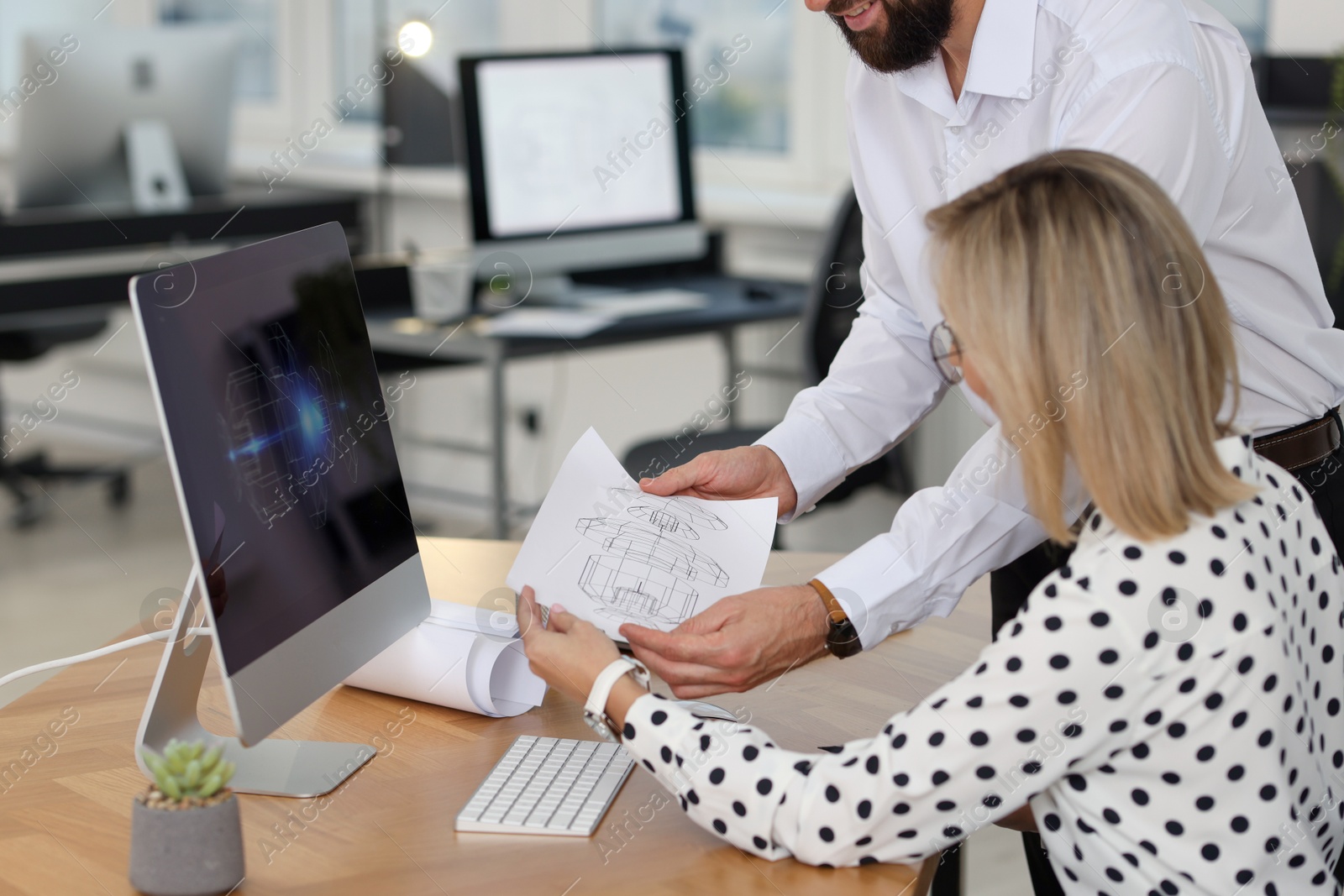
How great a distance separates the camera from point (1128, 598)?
0.94 meters

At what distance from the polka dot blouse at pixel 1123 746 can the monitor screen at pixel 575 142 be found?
94.6 inches

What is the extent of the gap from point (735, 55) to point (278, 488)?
128 inches

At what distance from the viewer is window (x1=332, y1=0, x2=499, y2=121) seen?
4574 millimetres

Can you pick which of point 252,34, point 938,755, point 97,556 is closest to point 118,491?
point 97,556

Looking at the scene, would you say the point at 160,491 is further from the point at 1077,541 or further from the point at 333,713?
the point at 1077,541

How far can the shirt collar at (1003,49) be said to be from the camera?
4.64 feet

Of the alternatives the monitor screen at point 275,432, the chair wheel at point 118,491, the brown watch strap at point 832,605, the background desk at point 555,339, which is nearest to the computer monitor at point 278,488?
the monitor screen at point 275,432

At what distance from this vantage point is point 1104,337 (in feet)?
3.05

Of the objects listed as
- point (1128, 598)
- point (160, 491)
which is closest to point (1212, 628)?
point (1128, 598)

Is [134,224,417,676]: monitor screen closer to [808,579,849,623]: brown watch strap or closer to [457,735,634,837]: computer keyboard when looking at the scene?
[457,735,634,837]: computer keyboard

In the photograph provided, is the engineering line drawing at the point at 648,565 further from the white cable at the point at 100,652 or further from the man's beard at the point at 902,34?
the man's beard at the point at 902,34

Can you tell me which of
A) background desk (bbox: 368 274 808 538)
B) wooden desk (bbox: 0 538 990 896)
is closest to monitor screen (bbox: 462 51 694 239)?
background desk (bbox: 368 274 808 538)

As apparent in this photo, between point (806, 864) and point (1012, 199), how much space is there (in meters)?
0.52

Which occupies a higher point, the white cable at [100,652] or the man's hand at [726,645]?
the man's hand at [726,645]
